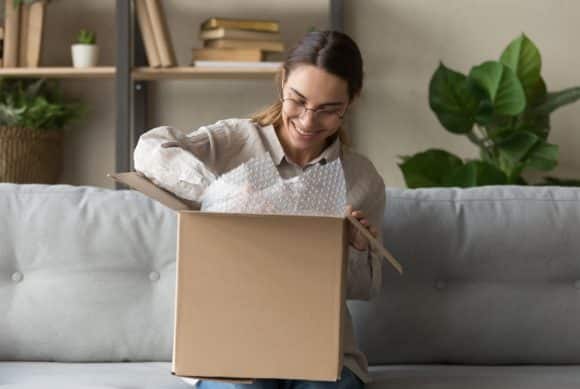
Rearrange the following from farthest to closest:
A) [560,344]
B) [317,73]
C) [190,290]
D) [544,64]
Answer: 1. [544,64]
2. [560,344]
3. [317,73]
4. [190,290]

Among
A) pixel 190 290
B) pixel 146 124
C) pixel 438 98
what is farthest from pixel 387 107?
pixel 190 290

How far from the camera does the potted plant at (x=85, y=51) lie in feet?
10.8

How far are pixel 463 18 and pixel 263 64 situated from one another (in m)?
0.75

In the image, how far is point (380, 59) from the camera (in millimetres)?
3447

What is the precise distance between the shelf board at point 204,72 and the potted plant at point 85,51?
16cm

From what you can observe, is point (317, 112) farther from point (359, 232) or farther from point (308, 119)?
point (359, 232)

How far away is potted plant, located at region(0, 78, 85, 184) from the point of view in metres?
3.18

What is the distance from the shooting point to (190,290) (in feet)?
4.78

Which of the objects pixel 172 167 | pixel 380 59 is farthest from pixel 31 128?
pixel 172 167

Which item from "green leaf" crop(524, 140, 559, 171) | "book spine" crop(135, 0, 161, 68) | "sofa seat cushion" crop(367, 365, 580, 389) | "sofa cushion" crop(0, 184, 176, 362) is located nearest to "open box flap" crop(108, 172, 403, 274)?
"sofa seat cushion" crop(367, 365, 580, 389)

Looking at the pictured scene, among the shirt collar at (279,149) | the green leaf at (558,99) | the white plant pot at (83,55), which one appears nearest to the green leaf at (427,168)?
the green leaf at (558,99)

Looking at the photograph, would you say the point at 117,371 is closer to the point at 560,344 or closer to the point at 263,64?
the point at 560,344

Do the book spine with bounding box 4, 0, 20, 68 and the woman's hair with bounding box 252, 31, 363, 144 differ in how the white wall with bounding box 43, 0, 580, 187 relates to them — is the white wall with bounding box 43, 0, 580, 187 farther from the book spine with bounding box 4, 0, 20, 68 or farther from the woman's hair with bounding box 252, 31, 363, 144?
the woman's hair with bounding box 252, 31, 363, 144

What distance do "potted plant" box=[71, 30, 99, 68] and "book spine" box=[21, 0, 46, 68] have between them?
0.12 meters
